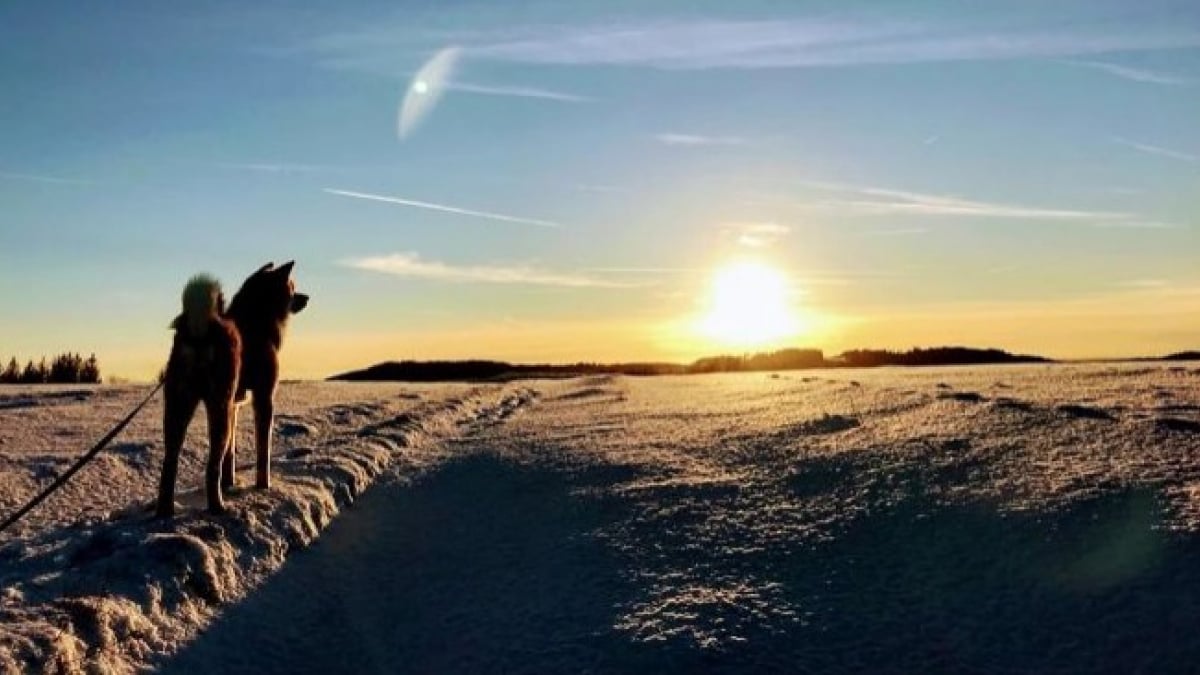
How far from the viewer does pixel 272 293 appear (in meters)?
11.7

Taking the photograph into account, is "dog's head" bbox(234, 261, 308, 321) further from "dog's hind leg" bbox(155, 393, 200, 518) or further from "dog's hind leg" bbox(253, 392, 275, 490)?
"dog's hind leg" bbox(155, 393, 200, 518)

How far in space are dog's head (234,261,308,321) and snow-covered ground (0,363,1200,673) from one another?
182 centimetres

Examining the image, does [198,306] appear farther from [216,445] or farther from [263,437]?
[263,437]

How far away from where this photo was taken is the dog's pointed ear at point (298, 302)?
1235 centimetres

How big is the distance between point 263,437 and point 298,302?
95.6 inches

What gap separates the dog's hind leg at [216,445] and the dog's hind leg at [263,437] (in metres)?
0.92

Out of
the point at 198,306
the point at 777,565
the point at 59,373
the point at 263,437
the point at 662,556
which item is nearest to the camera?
the point at 777,565

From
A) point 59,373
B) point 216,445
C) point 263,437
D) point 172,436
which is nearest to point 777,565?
point 216,445

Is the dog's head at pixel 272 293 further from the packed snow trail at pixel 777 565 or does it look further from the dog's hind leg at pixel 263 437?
the packed snow trail at pixel 777 565

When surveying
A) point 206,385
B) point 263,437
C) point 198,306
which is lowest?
point 263,437

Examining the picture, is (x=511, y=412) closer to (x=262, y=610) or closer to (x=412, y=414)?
(x=412, y=414)

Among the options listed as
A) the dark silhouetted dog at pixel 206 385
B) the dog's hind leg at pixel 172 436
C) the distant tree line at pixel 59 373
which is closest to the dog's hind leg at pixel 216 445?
the dark silhouetted dog at pixel 206 385

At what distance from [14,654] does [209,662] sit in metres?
1.21

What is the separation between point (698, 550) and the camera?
313 inches
